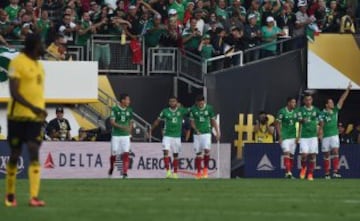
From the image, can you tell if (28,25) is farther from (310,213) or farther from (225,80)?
(310,213)

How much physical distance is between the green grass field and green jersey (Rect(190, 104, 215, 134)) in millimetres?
8295

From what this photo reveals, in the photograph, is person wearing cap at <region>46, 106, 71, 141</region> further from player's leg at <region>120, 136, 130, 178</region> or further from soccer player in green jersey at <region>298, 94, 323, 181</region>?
soccer player in green jersey at <region>298, 94, 323, 181</region>

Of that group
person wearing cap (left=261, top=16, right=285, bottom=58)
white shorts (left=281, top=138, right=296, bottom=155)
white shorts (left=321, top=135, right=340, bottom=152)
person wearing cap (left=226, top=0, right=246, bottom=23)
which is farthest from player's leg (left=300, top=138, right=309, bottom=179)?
person wearing cap (left=226, top=0, right=246, bottom=23)

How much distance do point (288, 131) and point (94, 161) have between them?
5223 millimetres

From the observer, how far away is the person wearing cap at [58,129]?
29.7 m

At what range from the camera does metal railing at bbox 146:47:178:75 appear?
32562 mm

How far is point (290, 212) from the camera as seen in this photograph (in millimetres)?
14414

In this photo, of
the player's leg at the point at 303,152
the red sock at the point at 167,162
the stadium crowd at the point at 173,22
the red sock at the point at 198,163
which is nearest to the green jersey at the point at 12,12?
the stadium crowd at the point at 173,22

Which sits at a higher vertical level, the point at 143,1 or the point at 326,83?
the point at 143,1

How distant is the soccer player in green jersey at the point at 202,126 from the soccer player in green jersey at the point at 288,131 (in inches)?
67.2

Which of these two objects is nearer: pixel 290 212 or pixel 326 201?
pixel 290 212

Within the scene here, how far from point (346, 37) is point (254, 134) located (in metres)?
4.32

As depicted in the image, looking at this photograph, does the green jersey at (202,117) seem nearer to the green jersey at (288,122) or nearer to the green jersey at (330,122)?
the green jersey at (288,122)

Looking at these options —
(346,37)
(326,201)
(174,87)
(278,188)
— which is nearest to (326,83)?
(346,37)
